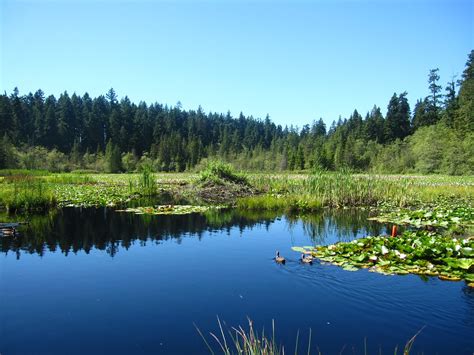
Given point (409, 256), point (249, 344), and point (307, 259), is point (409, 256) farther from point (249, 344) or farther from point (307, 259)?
point (249, 344)

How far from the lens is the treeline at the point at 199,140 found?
51.6 metres

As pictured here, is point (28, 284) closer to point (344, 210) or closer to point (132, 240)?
point (132, 240)

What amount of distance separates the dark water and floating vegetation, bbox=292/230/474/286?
32 centimetres

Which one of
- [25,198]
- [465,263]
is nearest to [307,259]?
[465,263]

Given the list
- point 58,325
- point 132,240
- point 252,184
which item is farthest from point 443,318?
point 252,184

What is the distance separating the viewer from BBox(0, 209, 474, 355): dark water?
5707 mm

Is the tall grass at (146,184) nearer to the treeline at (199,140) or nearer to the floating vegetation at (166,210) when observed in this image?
the floating vegetation at (166,210)

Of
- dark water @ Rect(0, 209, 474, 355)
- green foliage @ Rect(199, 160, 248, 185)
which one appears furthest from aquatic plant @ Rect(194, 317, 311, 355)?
green foliage @ Rect(199, 160, 248, 185)

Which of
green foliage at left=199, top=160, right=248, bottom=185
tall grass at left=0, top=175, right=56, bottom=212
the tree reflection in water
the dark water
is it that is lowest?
the dark water

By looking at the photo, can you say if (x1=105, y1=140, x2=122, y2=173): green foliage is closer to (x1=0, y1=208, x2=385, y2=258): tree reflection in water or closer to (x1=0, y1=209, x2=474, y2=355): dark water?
(x1=0, y1=208, x2=385, y2=258): tree reflection in water

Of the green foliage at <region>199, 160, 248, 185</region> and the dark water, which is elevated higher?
the green foliage at <region>199, 160, 248, 185</region>

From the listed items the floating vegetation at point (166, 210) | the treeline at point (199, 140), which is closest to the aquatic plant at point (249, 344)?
the floating vegetation at point (166, 210)

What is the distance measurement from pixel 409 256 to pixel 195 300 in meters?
5.16

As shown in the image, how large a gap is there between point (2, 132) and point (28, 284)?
69960 millimetres
